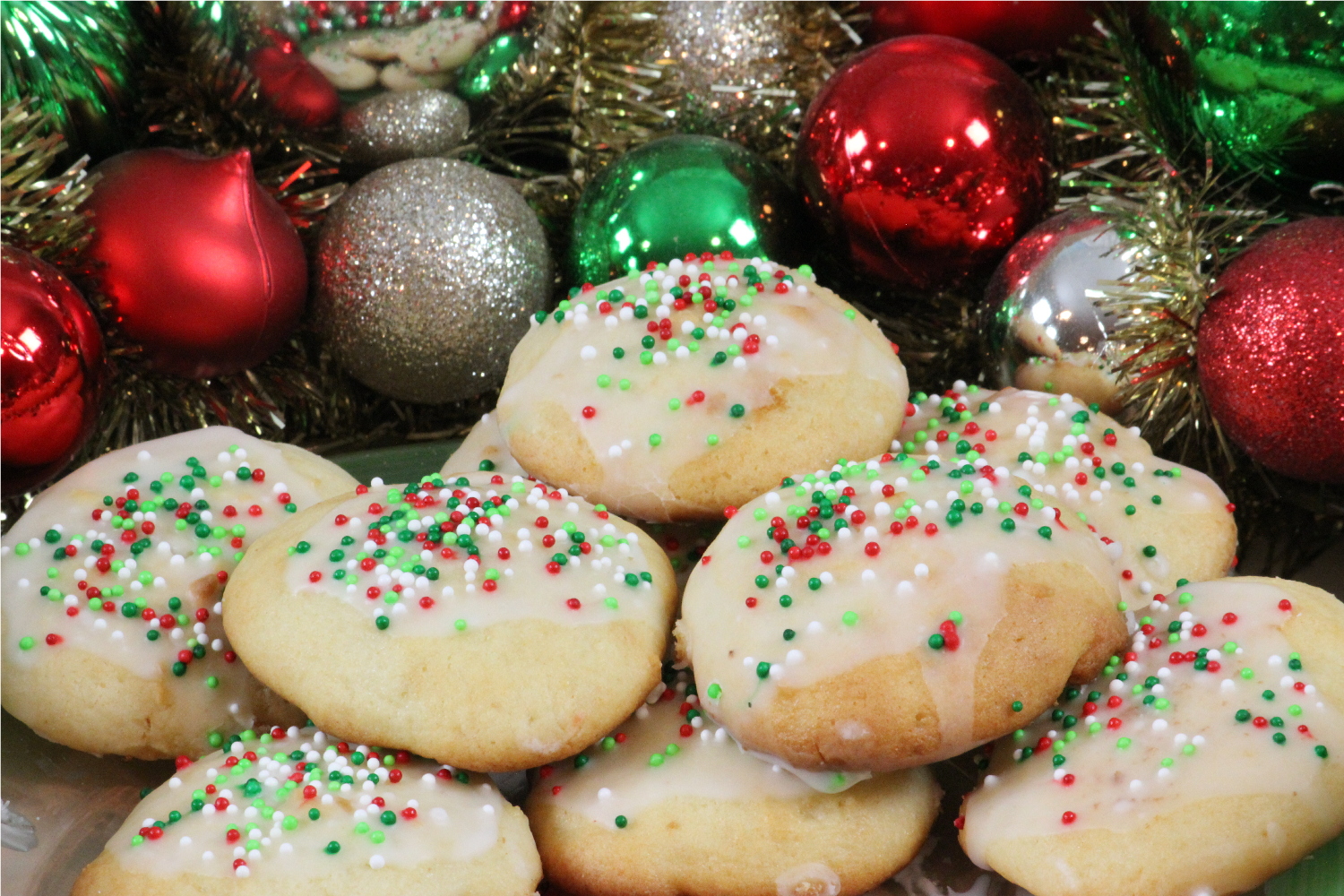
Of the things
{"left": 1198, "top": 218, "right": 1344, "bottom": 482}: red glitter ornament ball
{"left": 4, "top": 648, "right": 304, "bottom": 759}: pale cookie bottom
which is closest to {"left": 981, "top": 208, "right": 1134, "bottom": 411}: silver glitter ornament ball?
{"left": 1198, "top": 218, "right": 1344, "bottom": 482}: red glitter ornament ball

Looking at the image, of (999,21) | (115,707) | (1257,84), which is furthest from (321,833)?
(999,21)

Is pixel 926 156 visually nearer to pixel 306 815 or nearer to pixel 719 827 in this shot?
pixel 719 827

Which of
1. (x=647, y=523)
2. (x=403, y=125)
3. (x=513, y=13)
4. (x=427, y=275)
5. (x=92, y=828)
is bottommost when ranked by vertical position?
(x=92, y=828)

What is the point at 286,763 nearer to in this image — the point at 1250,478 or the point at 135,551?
the point at 135,551

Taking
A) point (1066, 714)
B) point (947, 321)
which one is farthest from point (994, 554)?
point (947, 321)

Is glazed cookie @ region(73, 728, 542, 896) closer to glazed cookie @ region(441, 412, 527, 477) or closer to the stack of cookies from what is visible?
the stack of cookies

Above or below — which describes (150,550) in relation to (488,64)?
below
